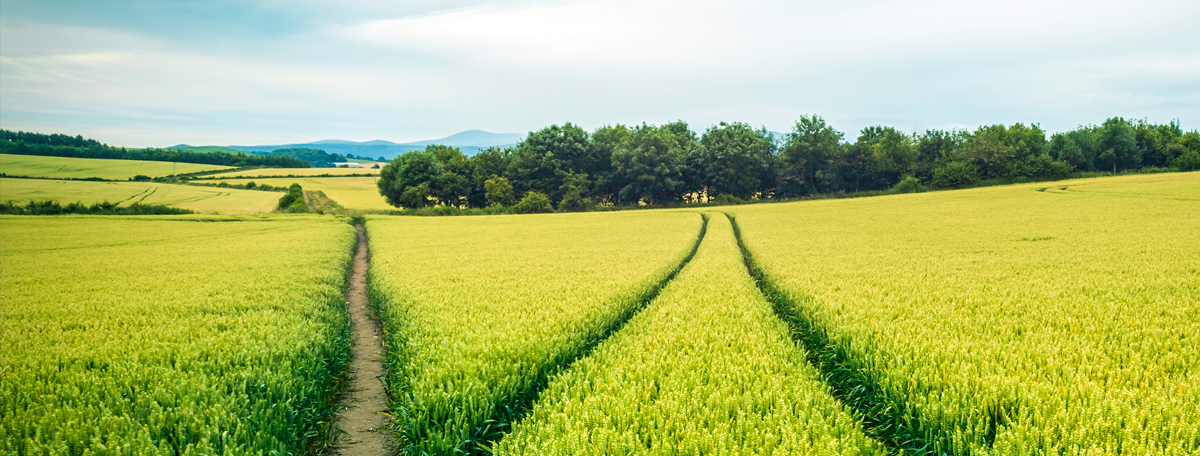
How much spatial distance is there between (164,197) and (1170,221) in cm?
7690

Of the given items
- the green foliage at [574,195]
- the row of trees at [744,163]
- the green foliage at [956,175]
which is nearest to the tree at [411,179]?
the row of trees at [744,163]

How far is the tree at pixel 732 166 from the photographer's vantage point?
71188mm

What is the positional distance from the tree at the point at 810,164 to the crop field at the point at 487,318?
5926 centimetres

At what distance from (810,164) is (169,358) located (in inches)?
3054

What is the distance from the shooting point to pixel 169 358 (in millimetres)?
6766

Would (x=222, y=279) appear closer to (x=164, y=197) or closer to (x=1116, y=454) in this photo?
(x=1116, y=454)

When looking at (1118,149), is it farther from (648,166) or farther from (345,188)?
(345,188)

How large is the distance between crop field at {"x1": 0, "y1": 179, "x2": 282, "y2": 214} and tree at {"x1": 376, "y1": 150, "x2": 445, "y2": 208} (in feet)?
42.0

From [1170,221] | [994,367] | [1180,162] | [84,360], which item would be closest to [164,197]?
[84,360]

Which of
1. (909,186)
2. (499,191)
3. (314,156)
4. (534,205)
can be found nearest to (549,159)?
(499,191)

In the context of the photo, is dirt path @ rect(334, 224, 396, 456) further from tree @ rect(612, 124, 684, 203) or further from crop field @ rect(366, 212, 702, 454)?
tree @ rect(612, 124, 684, 203)

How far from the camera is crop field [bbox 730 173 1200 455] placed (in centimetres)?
430

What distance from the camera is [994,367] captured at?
5594 millimetres

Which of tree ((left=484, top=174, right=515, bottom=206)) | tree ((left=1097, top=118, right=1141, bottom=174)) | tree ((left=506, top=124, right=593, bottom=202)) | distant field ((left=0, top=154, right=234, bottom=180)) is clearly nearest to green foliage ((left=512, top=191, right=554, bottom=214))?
tree ((left=484, top=174, right=515, bottom=206))
